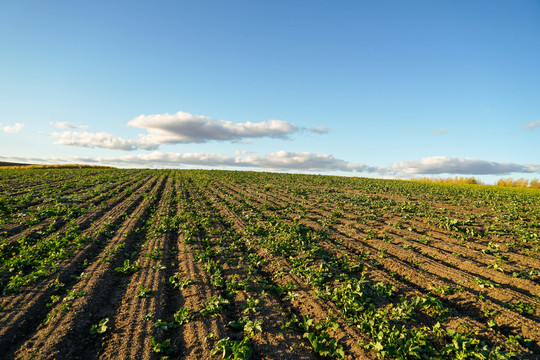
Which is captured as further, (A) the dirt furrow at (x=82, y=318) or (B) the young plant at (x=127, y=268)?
(B) the young plant at (x=127, y=268)

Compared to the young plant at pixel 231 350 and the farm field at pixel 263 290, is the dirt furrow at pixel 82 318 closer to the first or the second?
the farm field at pixel 263 290

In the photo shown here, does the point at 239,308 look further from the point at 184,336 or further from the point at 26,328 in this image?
the point at 26,328

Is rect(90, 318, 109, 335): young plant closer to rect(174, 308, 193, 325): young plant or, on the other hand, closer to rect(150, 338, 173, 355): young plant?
rect(150, 338, 173, 355): young plant

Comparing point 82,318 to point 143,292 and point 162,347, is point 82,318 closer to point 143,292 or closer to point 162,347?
point 143,292

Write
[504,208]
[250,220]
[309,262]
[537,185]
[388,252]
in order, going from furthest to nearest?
[537,185]
[504,208]
[250,220]
[388,252]
[309,262]

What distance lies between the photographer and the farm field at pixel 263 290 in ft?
20.6

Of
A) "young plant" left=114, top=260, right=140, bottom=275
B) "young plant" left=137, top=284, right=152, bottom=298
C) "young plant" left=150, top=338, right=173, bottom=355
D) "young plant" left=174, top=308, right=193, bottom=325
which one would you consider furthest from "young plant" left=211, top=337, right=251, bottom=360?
"young plant" left=114, top=260, right=140, bottom=275

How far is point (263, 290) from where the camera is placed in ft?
28.2

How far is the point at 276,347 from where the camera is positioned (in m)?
6.26

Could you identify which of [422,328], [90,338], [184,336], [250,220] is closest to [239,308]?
[184,336]

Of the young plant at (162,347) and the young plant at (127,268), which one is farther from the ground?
the young plant at (127,268)

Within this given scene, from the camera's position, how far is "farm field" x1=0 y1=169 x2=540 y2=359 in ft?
20.6

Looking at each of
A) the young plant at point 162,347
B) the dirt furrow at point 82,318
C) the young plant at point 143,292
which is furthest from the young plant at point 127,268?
the young plant at point 162,347

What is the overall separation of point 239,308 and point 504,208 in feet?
97.9
